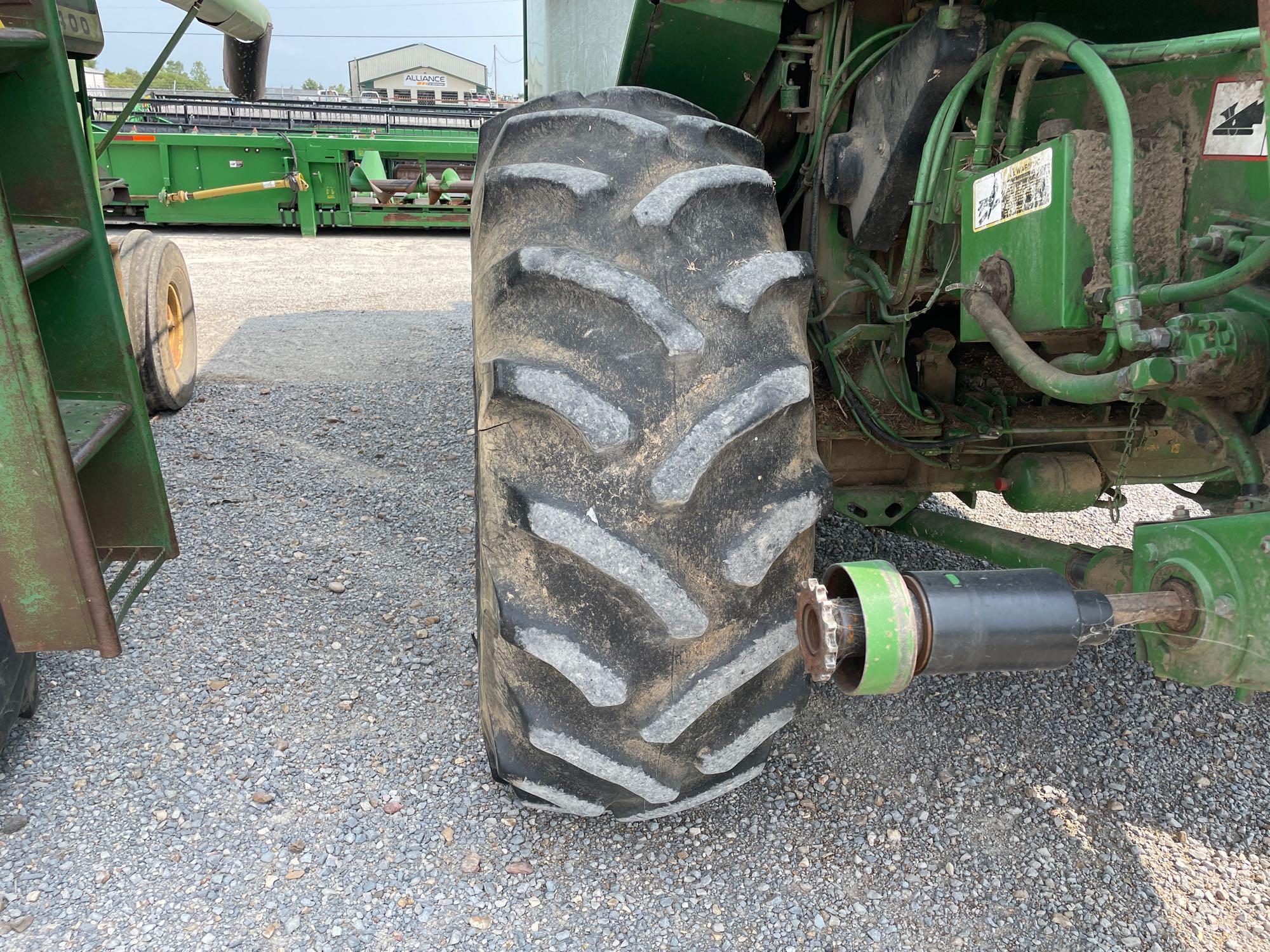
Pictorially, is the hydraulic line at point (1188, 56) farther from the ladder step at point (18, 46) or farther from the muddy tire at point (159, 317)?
the muddy tire at point (159, 317)

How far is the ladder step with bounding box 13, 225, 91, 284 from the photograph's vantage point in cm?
161

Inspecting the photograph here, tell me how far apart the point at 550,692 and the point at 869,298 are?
1.18 meters

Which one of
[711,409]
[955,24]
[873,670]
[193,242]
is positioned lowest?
[193,242]

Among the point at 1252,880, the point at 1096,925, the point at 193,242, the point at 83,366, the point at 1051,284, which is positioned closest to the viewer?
the point at 1051,284

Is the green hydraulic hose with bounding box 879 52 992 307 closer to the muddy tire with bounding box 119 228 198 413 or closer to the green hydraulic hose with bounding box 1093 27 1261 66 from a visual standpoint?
the green hydraulic hose with bounding box 1093 27 1261 66

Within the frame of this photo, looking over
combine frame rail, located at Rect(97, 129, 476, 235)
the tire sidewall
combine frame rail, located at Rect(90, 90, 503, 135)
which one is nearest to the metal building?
combine frame rail, located at Rect(90, 90, 503, 135)

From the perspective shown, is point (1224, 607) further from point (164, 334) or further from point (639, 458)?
point (164, 334)

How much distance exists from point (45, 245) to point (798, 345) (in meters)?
1.39

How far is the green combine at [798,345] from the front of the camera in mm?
1146

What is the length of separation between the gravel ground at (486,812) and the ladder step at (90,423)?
0.70m

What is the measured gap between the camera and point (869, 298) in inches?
83.7

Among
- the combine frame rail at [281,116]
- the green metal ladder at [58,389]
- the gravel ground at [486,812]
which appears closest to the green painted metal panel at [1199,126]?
the gravel ground at [486,812]

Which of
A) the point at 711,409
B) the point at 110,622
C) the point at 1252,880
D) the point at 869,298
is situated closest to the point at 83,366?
the point at 110,622

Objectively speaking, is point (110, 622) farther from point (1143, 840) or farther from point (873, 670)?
point (1143, 840)
